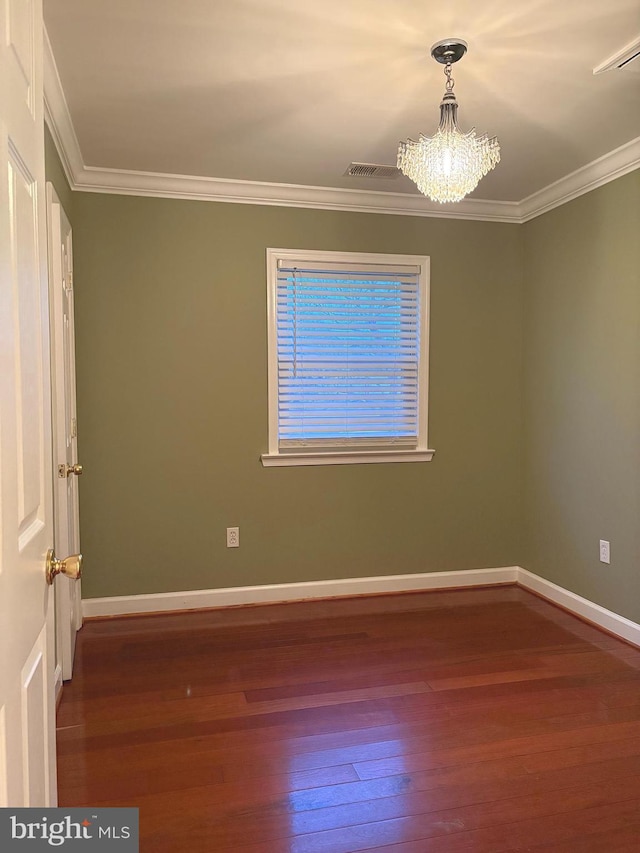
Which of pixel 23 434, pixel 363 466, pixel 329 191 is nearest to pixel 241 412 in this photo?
pixel 363 466

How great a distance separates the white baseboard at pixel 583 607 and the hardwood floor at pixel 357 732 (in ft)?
0.30

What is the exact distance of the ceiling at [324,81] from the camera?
2.02m

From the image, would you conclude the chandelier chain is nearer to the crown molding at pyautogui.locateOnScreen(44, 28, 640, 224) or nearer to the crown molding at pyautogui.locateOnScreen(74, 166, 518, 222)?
the crown molding at pyautogui.locateOnScreen(44, 28, 640, 224)

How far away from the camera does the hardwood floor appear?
1.84m

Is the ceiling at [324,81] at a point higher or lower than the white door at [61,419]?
higher

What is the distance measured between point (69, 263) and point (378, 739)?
9.06ft

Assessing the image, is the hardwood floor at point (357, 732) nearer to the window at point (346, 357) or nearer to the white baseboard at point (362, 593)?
the white baseboard at point (362, 593)

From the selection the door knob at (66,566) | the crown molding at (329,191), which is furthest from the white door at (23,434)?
the crown molding at (329,191)

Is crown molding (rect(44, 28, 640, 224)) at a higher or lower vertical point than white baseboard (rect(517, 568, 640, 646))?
higher

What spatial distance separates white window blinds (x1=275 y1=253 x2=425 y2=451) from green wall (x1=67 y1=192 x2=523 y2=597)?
14 cm

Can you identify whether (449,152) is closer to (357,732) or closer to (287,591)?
(357,732)

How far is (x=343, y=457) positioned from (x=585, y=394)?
151 cm

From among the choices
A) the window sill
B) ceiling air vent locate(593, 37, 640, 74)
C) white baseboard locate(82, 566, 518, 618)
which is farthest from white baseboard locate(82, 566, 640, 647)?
ceiling air vent locate(593, 37, 640, 74)

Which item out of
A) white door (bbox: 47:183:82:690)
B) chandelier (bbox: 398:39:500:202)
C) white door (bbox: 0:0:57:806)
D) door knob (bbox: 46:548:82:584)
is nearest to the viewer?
white door (bbox: 0:0:57:806)
